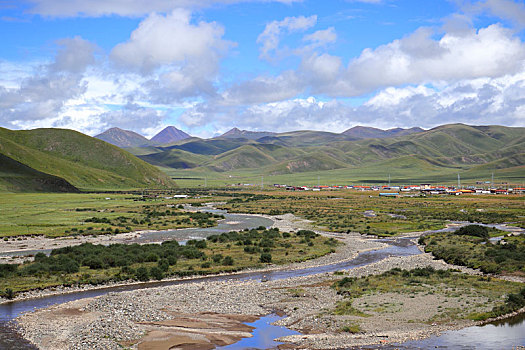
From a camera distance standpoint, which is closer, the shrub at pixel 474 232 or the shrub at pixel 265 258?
the shrub at pixel 265 258

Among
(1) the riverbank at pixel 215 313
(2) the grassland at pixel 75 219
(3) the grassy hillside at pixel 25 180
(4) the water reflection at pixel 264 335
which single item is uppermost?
(3) the grassy hillside at pixel 25 180

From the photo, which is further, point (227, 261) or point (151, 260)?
point (151, 260)

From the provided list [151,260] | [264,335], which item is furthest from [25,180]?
[264,335]

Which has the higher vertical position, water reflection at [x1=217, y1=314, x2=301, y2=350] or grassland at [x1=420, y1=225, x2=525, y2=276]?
grassland at [x1=420, y1=225, x2=525, y2=276]

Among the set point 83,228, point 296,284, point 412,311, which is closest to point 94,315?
point 296,284

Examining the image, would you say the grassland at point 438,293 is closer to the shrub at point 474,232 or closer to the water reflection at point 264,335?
the water reflection at point 264,335

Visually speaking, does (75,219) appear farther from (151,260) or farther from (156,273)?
(156,273)

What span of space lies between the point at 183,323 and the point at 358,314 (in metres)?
11.4

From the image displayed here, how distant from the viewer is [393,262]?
172 ft

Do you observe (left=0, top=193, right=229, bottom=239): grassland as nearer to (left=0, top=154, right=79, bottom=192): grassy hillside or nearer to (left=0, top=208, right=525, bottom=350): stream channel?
(left=0, top=154, right=79, bottom=192): grassy hillside

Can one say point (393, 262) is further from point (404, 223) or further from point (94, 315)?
point (404, 223)

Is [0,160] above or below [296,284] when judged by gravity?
above

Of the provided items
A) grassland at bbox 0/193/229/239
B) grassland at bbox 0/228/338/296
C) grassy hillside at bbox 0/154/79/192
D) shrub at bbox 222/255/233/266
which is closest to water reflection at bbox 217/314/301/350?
grassland at bbox 0/228/338/296

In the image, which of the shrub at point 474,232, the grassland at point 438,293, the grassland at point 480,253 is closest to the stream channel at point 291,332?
the grassland at point 438,293
